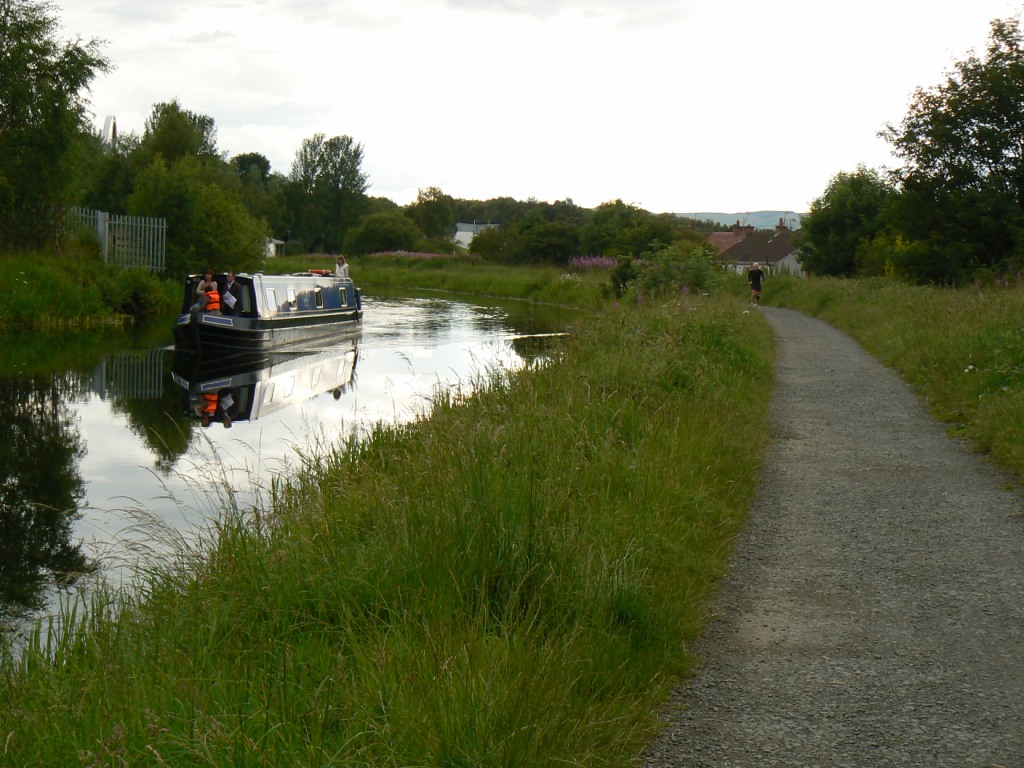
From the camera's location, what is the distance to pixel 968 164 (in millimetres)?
32000

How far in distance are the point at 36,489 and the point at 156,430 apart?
365 cm

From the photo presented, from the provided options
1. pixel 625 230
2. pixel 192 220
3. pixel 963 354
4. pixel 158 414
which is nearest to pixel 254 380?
pixel 158 414

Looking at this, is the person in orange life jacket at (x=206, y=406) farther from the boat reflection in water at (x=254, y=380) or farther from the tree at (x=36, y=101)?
the tree at (x=36, y=101)

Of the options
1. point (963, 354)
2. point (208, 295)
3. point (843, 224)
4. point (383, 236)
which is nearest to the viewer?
point (963, 354)

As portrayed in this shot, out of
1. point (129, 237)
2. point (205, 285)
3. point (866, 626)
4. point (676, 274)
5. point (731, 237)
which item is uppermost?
point (731, 237)

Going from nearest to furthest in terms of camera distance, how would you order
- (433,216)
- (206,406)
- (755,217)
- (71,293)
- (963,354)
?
(963,354) → (206,406) → (71,293) → (433,216) → (755,217)

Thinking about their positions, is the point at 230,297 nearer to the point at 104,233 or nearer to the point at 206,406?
the point at 206,406

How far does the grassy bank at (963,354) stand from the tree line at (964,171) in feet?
32.5

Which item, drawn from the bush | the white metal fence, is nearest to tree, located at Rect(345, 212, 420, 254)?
the white metal fence

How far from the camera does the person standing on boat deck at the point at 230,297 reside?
2412cm

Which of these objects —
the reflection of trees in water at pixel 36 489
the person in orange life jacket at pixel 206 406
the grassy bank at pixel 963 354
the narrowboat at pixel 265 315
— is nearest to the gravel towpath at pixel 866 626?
the grassy bank at pixel 963 354

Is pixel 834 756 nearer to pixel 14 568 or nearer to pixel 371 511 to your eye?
pixel 371 511

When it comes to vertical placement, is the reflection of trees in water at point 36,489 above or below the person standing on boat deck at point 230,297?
below

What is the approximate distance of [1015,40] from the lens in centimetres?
3136
